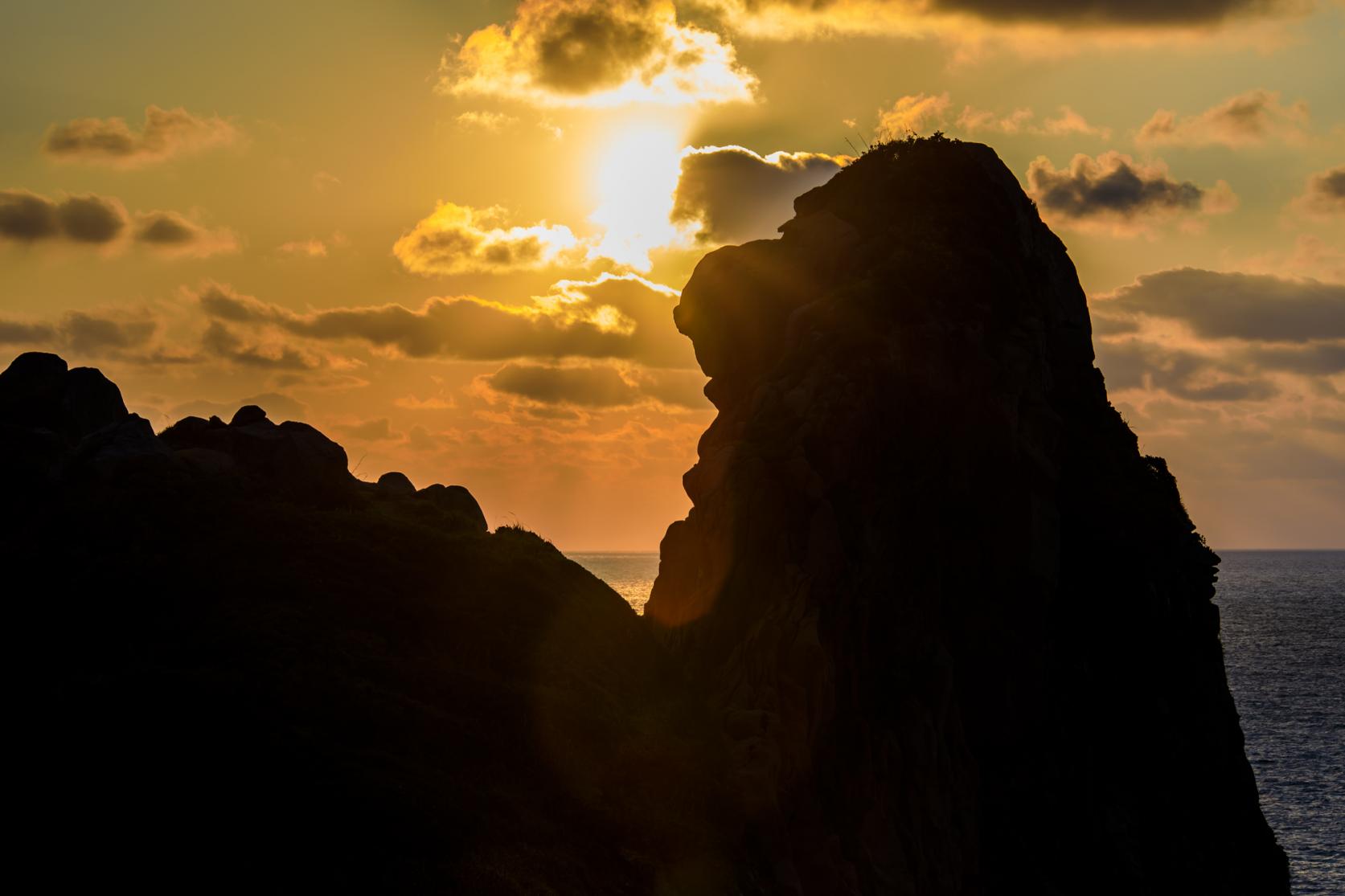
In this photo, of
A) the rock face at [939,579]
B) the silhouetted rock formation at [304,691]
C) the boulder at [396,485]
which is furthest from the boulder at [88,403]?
the rock face at [939,579]

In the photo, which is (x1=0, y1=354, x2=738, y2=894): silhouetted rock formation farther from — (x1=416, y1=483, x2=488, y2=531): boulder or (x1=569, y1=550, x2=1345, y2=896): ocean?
(x1=569, y1=550, x2=1345, y2=896): ocean

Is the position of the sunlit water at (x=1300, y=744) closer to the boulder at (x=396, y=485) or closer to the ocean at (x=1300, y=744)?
the ocean at (x=1300, y=744)

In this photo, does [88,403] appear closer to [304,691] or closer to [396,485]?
[396,485]

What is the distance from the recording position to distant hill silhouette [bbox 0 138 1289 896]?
1056 inches

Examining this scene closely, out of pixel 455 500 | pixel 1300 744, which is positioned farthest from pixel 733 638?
pixel 1300 744

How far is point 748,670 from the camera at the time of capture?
122ft

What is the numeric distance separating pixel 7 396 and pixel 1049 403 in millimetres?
43611

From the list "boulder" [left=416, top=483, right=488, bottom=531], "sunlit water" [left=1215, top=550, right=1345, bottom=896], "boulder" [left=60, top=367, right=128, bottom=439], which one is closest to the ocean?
"sunlit water" [left=1215, top=550, right=1345, bottom=896]

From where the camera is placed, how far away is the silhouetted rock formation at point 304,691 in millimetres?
24797

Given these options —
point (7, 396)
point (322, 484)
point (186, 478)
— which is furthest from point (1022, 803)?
point (7, 396)

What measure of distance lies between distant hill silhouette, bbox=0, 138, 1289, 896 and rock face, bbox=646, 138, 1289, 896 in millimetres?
150

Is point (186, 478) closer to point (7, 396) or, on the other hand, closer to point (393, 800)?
point (7, 396)

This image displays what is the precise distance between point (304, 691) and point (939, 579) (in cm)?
2391

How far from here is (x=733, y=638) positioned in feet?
128
